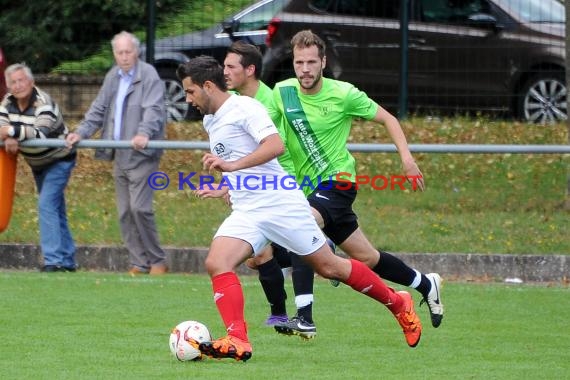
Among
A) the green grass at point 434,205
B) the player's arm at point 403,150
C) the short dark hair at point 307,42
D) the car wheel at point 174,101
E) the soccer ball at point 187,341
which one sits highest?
the short dark hair at point 307,42

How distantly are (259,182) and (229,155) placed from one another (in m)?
0.24

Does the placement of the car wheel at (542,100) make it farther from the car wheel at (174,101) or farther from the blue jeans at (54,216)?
the blue jeans at (54,216)

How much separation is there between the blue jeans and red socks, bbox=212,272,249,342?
532cm

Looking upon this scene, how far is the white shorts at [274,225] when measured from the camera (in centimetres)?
810

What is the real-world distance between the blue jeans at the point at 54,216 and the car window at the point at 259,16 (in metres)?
5.10

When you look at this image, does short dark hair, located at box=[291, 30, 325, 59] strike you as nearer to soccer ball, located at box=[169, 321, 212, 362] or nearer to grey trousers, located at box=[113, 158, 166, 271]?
soccer ball, located at box=[169, 321, 212, 362]

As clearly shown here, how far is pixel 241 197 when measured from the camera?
323 inches

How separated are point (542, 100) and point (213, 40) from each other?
4.12m

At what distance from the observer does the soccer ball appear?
25.9 feet

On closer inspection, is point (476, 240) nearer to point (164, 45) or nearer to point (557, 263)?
point (557, 263)

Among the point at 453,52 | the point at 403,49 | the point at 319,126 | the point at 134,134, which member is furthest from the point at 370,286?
the point at 453,52

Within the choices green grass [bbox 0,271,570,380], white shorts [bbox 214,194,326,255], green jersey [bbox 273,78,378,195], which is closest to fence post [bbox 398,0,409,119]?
green grass [bbox 0,271,570,380]

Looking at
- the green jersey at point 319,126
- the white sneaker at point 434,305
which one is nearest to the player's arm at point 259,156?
the green jersey at point 319,126

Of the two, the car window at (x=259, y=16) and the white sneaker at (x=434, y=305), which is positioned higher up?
the car window at (x=259, y=16)
